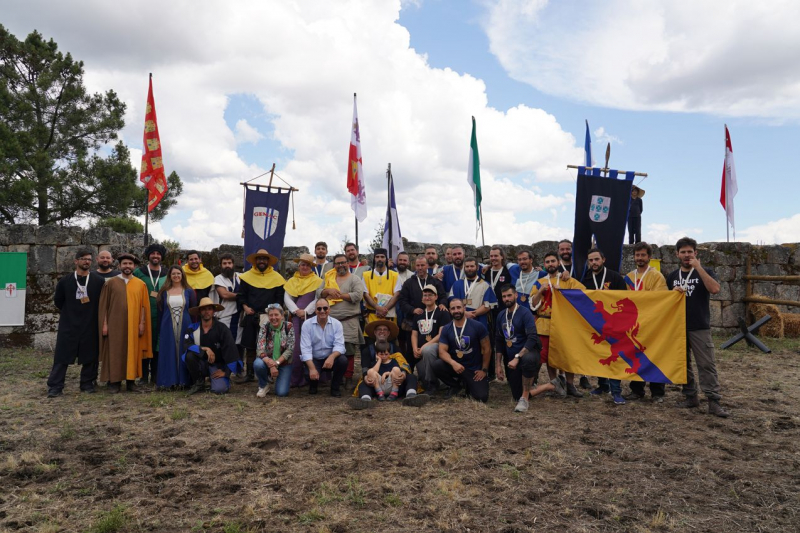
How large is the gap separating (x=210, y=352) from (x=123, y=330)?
114 centimetres

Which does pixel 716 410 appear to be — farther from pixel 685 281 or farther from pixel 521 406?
pixel 521 406

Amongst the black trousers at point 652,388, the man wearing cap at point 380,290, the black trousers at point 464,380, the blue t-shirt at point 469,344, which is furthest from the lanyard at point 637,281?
the man wearing cap at point 380,290

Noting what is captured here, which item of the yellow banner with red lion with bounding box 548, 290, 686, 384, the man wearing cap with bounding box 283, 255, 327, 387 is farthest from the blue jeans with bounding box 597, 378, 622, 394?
the man wearing cap with bounding box 283, 255, 327, 387

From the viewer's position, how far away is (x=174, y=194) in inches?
747

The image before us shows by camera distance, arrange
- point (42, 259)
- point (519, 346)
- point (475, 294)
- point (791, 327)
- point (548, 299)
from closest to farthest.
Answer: point (519, 346), point (548, 299), point (475, 294), point (42, 259), point (791, 327)

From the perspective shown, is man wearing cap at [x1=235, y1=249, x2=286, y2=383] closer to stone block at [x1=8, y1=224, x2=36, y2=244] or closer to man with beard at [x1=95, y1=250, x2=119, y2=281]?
man with beard at [x1=95, y1=250, x2=119, y2=281]

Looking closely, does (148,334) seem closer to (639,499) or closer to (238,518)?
(238,518)

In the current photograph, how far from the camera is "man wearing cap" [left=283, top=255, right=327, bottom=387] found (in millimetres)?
6438

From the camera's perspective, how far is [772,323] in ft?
32.5

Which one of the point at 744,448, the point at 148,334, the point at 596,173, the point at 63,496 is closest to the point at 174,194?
the point at 148,334

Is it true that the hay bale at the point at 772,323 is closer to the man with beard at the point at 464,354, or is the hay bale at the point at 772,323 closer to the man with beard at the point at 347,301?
the man with beard at the point at 464,354

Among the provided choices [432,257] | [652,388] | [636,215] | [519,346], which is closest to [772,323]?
[636,215]

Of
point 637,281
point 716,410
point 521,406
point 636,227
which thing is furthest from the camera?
point 636,227

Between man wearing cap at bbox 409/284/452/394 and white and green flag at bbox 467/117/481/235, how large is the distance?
3.92 meters
